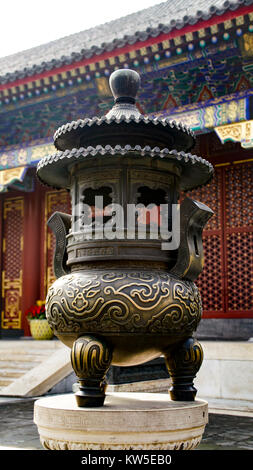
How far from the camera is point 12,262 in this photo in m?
11.1

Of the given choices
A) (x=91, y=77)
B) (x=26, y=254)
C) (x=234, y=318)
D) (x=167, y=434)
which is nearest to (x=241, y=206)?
(x=234, y=318)

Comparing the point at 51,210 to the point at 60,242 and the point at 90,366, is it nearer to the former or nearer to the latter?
the point at 60,242

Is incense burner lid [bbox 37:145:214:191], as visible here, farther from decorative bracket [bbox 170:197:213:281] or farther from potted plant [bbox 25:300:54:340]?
potted plant [bbox 25:300:54:340]

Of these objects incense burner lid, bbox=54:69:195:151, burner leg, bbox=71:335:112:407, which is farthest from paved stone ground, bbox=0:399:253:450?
incense burner lid, bbox=54:69:195:151

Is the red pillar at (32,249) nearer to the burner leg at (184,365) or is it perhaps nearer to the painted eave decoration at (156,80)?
the painted eave decoration at (156,80)

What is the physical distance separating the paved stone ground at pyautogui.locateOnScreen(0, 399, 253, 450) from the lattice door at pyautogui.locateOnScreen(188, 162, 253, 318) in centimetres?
337

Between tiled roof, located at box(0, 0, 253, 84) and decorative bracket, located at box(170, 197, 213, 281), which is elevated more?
tiled roof, located at box(0, 0, 253, 84)

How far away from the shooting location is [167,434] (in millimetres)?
2865

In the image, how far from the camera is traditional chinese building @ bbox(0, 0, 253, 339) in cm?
729

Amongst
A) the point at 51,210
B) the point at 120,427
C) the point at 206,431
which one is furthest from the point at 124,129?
the point at 51,210

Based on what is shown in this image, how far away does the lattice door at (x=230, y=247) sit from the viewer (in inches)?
335

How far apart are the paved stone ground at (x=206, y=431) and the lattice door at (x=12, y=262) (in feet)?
17.0

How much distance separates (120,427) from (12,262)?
8617mm

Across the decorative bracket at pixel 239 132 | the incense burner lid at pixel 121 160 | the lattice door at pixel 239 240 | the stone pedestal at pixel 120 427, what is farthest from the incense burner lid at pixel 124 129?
the lattice door at pixel 239 240
